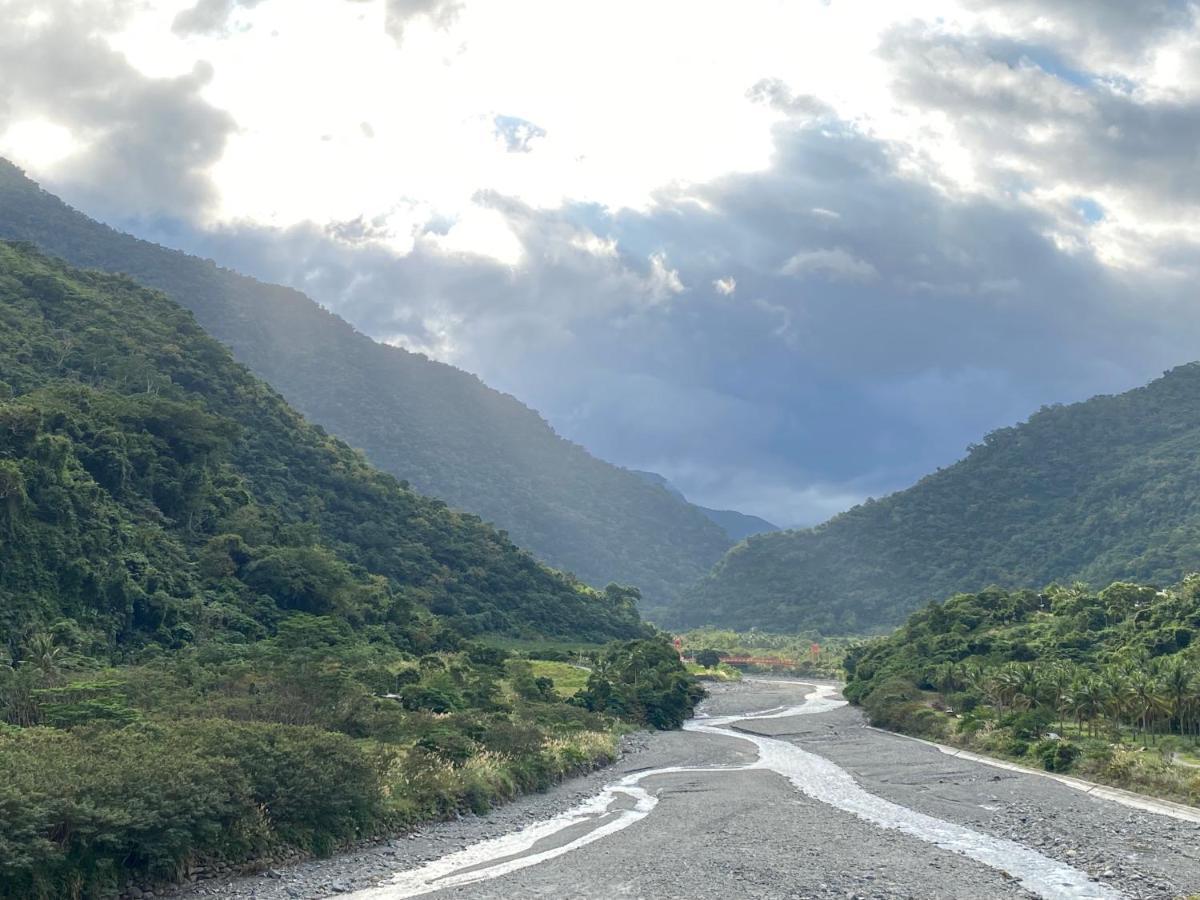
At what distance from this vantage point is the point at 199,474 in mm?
119062

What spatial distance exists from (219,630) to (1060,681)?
7835 cm

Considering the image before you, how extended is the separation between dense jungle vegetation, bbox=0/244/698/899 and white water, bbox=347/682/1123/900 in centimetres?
428

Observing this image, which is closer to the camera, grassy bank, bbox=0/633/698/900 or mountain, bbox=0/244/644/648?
grassy bank, bbox=0/633/698/900

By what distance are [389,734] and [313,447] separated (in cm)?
11794

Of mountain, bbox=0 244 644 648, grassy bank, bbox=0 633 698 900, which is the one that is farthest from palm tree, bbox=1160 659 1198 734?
mountain, bbox=0 244 644 648

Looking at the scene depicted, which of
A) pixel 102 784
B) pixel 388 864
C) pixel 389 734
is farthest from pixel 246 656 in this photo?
pixel 102 784

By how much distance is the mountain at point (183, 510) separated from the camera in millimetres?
87062

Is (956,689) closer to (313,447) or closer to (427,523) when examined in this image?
(427,523)

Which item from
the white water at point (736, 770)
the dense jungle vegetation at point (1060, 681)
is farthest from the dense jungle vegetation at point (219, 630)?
the dense jungle vegetation at point (1060, 681)

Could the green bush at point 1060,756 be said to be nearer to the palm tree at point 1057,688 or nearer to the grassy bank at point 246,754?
the palm tree at point 1057,688

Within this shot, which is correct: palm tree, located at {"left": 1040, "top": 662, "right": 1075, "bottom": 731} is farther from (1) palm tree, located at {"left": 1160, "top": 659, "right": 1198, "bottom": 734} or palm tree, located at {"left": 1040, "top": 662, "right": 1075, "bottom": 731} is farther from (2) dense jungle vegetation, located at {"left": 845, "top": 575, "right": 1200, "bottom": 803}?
(1) palm tree, located at {"left": 1160, "top": 659, "right": 1198, "bottom": 734}

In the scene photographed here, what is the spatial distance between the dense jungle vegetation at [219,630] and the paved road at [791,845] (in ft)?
11.4

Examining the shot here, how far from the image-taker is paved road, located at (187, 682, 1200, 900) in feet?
120

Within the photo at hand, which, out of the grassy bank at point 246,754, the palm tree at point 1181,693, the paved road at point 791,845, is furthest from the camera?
the palm tree at point 1181,693
